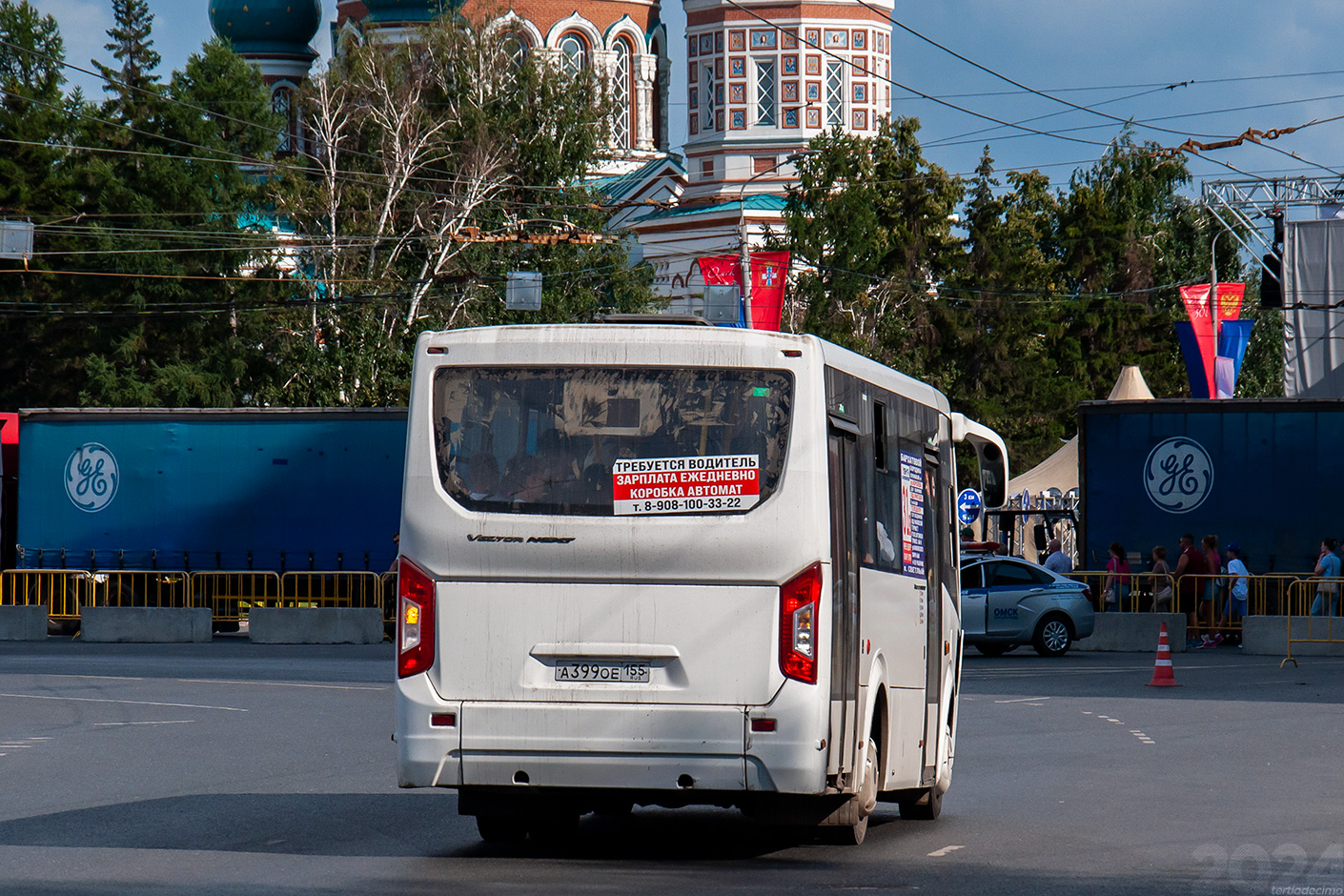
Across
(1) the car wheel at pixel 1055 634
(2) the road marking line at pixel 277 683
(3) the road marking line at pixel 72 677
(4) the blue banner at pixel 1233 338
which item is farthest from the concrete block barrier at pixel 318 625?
(4) the blue banner at pixel 1233 338

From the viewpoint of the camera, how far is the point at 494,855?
9797mm

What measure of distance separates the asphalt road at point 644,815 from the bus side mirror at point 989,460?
195 cm

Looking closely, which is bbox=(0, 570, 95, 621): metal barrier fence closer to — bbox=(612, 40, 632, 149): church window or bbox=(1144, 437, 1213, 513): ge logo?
bbox=(1144, 437, 1213, 513): ge logo

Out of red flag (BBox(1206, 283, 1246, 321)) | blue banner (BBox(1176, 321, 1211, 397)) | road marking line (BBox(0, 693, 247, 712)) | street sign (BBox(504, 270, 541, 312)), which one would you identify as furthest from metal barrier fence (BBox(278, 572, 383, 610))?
red flag (BBox(1206, 283, 1246, 321))

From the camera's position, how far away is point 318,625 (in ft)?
99.5

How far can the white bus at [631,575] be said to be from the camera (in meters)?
9.10

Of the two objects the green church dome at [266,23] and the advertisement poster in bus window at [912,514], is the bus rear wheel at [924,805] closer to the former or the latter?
the advertisement poster in bus window at [912,514]

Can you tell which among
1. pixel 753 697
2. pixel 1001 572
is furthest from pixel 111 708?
pixel 1001 572

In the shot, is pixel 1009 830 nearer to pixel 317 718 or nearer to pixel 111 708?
pixel 317 718

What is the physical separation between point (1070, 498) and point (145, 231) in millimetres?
27959

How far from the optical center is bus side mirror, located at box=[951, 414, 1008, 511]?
13.5 meters

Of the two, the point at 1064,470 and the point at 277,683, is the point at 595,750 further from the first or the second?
the point at 1064,470

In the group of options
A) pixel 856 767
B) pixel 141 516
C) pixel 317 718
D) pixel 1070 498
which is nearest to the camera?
pixel 856 767

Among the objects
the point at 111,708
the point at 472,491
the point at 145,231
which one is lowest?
the point at 111,708
